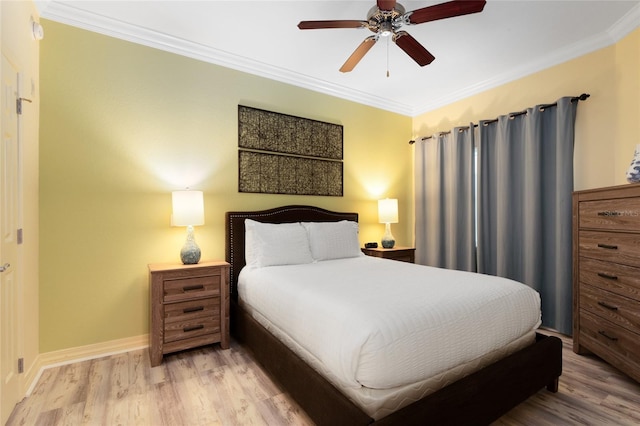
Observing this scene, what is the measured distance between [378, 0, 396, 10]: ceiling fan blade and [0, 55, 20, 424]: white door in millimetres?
2143

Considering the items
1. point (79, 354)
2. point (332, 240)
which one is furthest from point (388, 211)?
point (79, 354)

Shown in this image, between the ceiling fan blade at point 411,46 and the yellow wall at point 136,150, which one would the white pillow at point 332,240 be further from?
the ceiling fan blade at point 411,46

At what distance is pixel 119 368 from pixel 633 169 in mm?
3968

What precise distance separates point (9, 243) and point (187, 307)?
117 cm

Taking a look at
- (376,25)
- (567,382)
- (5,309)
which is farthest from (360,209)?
(5,309)

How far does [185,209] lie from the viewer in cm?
257

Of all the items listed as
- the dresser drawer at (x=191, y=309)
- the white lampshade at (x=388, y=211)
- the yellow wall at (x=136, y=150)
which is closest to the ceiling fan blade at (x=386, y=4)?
the yellow wall at (x=136, y=150)

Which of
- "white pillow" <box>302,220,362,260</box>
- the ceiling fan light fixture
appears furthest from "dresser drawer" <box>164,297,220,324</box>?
the ceiling fan light fixture

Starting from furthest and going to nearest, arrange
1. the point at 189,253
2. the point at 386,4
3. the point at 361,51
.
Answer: the point at 189,253 < the point at 361,51 < the point at 386,4

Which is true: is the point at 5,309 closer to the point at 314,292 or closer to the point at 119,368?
the point at 119,368

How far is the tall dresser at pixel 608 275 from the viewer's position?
2014 millimetres

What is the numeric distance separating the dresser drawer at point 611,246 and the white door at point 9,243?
12.3 ft

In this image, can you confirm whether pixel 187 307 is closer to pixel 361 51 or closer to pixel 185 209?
pixel 185 209

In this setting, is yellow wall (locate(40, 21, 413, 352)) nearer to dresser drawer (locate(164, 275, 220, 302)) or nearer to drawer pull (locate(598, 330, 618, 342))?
dresser drawer (locate(164, 275, 220, 302))
